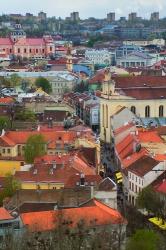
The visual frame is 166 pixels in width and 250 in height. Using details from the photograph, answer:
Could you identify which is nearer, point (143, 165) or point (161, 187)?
point (161, 187)

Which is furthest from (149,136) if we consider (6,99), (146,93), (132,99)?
(6,99)

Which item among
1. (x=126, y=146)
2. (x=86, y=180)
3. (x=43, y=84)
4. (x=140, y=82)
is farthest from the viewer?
(x=43, y=84)

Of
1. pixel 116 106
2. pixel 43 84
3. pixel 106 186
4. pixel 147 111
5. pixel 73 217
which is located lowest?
pixel 43 84

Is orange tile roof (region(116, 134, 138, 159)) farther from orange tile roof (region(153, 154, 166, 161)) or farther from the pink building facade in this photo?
the pink building facade

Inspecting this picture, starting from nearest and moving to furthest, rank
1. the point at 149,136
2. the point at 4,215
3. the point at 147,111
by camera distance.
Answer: the point at 4,215, the point at 149,136, the point at 147,111

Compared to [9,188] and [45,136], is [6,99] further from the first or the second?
[9,188]

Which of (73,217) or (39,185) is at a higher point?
(73,217)
